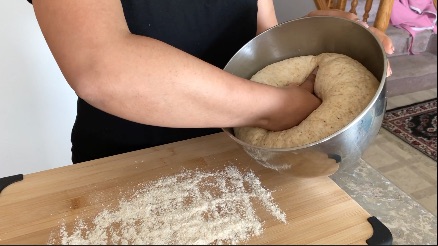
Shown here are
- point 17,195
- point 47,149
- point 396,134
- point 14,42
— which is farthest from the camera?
point 47,149

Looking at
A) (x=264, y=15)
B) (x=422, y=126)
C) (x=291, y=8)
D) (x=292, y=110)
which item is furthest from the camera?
(x=291, y=8)

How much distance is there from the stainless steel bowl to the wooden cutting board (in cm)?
5

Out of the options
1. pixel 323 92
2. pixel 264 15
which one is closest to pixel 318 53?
pixel 323 92

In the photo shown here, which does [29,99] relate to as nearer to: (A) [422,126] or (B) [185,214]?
(B) [185,214]

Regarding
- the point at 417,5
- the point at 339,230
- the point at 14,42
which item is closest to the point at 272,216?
the point at 339,230

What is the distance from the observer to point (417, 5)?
495 millimetres

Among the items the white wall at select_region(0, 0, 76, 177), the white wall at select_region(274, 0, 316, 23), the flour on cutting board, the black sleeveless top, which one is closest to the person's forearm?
the flour on cutting board

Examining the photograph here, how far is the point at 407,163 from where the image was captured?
390mm

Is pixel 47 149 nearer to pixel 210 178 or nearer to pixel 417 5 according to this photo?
pixel 210 178

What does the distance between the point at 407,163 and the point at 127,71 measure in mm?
302

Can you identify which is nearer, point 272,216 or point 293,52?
point 272,216

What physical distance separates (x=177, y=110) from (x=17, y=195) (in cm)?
28

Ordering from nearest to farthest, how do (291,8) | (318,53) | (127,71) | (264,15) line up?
(127,71) → (318,53) → (264,15) → (291,8)

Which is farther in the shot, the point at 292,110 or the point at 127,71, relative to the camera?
the point at 292,110
